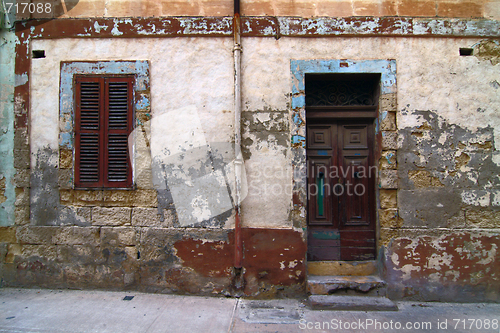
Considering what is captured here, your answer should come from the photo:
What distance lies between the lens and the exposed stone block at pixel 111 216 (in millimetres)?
3807

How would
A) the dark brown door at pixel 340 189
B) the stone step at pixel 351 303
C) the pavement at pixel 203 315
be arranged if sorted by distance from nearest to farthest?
the pavement at pixel 203 315, the stone step at pixel 351 303, the dark brown door at pixel 340 189

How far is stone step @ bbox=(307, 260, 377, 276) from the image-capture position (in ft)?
12.6

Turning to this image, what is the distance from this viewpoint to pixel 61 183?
385 cm

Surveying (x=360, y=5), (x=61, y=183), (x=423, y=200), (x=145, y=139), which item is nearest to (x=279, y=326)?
(x=423, y=200)

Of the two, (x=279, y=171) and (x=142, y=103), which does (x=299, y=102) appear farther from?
(x=142, y=103)

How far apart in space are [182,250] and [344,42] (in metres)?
3.58

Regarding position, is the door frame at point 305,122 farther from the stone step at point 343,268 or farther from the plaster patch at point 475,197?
the plaster patch at point 475,197

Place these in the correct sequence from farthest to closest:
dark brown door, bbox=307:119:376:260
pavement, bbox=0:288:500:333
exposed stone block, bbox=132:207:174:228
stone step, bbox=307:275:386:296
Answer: dark brown door, bbox=307:119:376:260 → exposed stone block, bbox=132:207:174:228 → stone step, bbox=307:275:386:296 → pavement, bbox=0:288:500:333

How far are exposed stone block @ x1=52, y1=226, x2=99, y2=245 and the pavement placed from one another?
662 millimetres

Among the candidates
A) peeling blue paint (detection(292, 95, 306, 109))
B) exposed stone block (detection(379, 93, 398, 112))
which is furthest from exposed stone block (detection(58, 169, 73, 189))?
exposed stone block (detection(379, 93, 398, 112))

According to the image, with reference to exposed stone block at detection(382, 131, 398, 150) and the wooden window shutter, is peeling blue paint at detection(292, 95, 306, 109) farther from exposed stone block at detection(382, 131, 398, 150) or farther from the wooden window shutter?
the wooden window shutter

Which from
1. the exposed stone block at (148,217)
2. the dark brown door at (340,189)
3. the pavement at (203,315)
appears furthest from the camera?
the dark brown door at (340,189)

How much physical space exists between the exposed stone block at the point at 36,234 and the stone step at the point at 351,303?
11.8 ft

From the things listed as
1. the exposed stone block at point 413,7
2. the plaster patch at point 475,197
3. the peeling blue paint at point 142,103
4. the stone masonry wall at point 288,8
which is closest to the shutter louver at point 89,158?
the peeling blue paint at point 142,103
